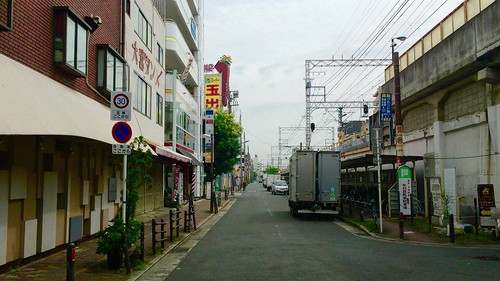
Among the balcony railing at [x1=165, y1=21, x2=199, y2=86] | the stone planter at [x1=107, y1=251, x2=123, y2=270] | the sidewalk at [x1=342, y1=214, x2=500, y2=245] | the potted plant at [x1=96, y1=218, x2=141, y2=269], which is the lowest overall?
the sidewalk at [x1=342, y1=214, x2=500, y2=245]

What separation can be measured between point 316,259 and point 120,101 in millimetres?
5873

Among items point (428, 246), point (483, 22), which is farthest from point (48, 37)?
point (483, 22)

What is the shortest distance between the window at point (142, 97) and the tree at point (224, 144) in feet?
68.7

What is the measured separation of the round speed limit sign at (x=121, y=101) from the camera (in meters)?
9.28

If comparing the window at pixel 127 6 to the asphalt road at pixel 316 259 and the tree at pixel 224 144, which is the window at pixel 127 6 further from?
the tree at pixel 224 144

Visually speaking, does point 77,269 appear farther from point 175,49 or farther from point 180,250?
point 175,49

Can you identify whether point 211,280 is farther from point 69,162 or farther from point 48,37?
point 48,37

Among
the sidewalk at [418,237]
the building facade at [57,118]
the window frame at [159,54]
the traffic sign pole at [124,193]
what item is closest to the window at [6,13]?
the building facade at [57,118]

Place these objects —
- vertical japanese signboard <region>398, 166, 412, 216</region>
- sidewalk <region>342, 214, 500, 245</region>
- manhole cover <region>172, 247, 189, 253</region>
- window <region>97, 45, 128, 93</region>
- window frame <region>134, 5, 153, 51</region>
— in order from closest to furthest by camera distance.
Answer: manhole cover <region>172, 247, 189, 253</region> < sidewalk <region>342, 214, 500, 245</region> < window <region>97, 45, 128, 93</region> < vertical japanese signboard <region>398, 166, 412, 216</region> < window frame <region>134, 5, 153, 51</region>

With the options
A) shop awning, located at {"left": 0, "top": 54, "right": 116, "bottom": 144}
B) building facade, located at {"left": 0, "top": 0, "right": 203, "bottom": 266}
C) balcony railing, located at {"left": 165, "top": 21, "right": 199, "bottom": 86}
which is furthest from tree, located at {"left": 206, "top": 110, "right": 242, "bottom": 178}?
shop awning, located at {"left": 0, "top": 54, "right": 116, "bottom": 144}

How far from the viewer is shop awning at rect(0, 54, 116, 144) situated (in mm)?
7473

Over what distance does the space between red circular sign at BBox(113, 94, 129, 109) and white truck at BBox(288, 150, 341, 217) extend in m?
14.0

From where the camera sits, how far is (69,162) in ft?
39.3

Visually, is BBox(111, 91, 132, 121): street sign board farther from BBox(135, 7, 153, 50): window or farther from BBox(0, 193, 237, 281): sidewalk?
BBox(135, 7, 153, 50): window
